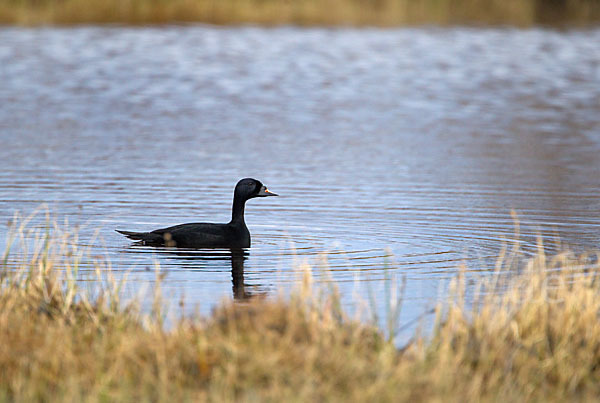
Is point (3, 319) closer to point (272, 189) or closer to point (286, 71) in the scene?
point (272, 189)

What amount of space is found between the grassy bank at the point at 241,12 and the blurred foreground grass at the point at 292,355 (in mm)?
26043

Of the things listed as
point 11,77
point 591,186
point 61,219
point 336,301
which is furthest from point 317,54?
point 336,301

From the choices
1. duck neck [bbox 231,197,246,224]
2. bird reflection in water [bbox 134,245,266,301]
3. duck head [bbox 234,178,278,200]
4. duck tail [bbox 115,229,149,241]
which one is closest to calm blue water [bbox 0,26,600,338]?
bird reflection in water [bbox 134,245,266,301]

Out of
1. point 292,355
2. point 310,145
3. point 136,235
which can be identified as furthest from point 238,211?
point 310,145

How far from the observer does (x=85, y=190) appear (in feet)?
45.2

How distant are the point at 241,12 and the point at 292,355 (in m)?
28.2

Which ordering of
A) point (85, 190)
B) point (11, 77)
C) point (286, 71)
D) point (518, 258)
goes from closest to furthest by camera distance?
point (518, 258) → point (85, 190) → point (11, 77) → point (286, 71)

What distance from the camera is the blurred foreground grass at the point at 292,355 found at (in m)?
5.82

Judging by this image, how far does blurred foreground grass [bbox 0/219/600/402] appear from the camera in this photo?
582cm

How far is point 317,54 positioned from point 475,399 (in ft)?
81.4

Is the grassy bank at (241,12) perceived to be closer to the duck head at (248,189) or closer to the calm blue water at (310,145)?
the calm blue water at (310,145)

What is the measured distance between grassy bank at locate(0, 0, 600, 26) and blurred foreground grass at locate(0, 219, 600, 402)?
2604 cm

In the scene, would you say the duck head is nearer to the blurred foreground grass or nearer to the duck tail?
the duck tail

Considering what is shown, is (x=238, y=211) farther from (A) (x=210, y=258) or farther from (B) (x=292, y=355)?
(B) (x=292, y=355)
